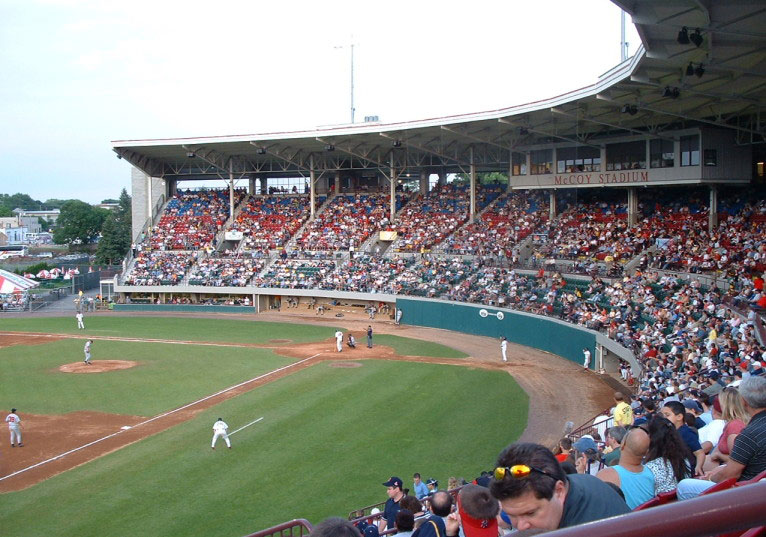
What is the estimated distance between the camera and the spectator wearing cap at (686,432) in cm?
686

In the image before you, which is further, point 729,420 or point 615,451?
point 615,451

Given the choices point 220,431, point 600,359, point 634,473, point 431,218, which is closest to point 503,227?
point 431,218

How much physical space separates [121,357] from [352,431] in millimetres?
17456

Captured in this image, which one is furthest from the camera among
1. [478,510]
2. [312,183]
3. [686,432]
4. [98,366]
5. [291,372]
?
[312,183]

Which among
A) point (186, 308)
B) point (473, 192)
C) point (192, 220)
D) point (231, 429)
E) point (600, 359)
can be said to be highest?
point (473, 192)

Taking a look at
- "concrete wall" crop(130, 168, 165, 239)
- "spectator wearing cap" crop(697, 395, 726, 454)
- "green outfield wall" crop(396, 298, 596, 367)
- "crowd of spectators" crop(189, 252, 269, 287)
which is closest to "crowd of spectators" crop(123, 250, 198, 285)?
"crowd of spectators" crop(189, 252, 269, 287)

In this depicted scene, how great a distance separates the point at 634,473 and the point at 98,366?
101 ft

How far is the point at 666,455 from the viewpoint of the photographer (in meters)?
5.76

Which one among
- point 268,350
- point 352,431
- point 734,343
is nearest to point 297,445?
point 352,431

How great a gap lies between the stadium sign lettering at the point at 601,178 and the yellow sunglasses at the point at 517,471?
1487 inches

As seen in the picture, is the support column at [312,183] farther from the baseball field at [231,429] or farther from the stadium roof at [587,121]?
the baseball field at [231,429]

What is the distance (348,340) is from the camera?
37219 millimetres

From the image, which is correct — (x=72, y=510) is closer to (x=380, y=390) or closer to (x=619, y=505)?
(x=380, y=390)

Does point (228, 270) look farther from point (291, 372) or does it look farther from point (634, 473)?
point (634, 473)
